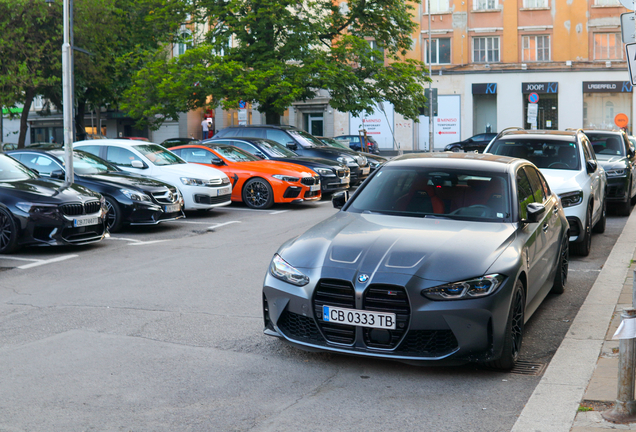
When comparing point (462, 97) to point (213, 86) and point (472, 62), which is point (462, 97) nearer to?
point (472, 62)

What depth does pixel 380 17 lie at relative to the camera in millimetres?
29016

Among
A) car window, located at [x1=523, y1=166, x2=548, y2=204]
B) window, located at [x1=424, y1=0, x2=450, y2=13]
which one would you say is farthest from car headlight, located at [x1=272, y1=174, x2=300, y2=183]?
window, located at [x1=424, y1=0, x2=450, y2=13]

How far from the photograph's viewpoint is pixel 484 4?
148 ft

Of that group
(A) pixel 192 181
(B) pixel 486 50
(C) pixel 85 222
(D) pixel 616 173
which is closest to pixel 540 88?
(B) pixel 486 50

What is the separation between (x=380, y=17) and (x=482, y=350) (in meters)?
25.7

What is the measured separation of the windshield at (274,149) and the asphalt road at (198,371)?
10.5 metres

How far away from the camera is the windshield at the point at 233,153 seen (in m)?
17.5

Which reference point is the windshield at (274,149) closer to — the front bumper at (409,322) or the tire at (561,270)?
the tire at (561,270)

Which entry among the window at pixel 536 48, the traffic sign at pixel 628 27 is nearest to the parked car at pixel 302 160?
the traffic sign at pixel 628 27

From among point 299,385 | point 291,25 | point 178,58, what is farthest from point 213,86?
point 299,385

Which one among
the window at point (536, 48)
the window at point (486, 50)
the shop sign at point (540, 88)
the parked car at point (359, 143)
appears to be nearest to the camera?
the parked car at point (359, 143)

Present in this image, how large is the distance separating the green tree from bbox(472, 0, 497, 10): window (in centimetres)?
1770

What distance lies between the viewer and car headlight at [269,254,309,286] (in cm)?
513

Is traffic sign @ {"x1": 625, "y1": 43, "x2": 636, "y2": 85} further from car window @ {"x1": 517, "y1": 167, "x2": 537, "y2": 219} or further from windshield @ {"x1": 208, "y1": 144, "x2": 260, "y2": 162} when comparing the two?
windshield @ {"x1": 208, "y1": 144, "x2": 260, "y2": 162}
